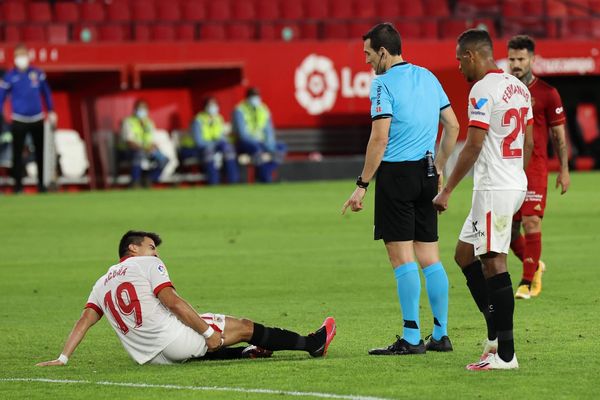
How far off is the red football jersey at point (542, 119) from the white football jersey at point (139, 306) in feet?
15.1

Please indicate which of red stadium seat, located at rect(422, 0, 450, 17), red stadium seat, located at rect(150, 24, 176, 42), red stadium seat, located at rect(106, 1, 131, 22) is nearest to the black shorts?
red stadium seat, located at rect(150, 24, 176, 42)

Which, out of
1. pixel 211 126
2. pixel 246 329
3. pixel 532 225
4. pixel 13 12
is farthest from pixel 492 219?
pixel 13 12

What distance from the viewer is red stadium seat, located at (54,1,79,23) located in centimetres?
2972

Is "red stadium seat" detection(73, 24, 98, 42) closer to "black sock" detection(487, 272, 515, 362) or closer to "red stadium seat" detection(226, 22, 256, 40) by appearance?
"red stadium seat" detection(226, 22, 256, 40)

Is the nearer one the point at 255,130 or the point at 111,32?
the point at 255,130

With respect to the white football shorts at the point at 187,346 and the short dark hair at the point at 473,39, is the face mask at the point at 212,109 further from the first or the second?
the short dark hair at the point at 473,39

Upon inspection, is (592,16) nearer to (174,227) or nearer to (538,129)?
(174,227)

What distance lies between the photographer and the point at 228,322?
28.1ft

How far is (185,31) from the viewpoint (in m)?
30.3

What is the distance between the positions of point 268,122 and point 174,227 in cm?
955

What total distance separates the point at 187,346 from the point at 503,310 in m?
1.90

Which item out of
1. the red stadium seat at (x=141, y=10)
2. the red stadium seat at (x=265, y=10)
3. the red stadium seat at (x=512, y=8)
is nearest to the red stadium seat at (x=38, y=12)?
the red stadium seat at (x=141, y=10)

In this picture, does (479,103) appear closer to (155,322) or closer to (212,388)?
(212,388)

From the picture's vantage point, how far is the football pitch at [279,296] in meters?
7.73
